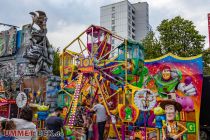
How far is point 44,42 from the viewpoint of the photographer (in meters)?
20.0

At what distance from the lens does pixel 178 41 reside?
23.3 meters

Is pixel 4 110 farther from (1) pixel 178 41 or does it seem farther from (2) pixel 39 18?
(1) pixel 178 41

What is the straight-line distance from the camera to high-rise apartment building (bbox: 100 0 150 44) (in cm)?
6206

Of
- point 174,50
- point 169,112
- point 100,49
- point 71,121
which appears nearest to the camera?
point 169,112

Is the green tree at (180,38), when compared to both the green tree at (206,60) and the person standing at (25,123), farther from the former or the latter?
the person standing at (25,123)

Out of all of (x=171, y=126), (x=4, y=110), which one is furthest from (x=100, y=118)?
(x=4, y=110)

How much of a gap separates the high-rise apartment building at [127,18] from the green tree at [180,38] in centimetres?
3784

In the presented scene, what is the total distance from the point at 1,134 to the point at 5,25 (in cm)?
2529

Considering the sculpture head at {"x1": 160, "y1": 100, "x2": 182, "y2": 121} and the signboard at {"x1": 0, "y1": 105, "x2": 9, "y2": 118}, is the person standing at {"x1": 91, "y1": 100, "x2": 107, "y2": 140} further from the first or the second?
the signboard at {"x1": 0, "y1": 105, "x2": 9, "y2": 118}

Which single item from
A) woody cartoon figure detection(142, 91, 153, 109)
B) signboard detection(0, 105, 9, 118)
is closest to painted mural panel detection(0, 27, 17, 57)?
signboard detection(0, 105, 9, 118)

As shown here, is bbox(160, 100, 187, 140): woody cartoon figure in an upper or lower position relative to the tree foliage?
lower

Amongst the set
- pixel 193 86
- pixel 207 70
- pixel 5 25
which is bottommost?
pixel 193 86

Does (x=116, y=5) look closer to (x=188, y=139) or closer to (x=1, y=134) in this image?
(x=188, y=139)

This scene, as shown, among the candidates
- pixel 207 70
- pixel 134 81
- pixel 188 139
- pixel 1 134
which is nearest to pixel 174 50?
pixel 207 70
